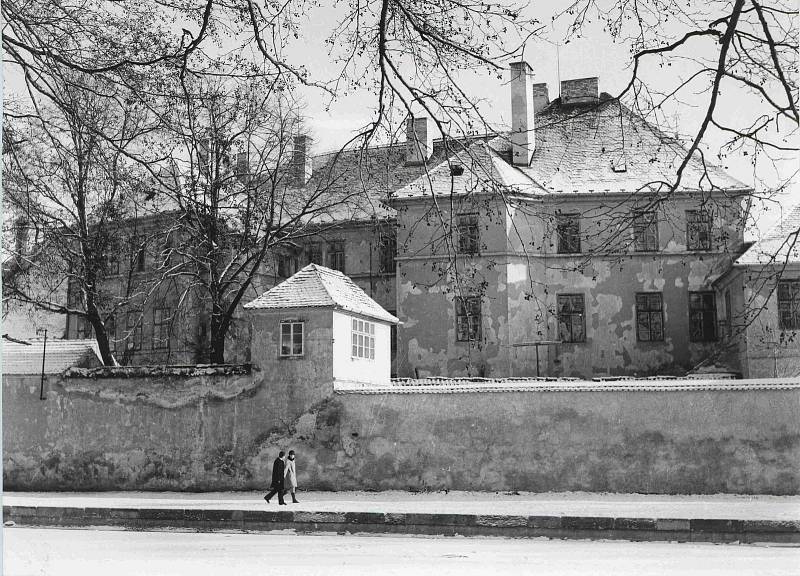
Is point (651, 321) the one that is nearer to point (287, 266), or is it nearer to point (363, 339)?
point (363, 339)

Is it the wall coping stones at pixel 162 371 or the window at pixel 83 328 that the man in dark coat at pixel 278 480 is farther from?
the window at pixel 83 328

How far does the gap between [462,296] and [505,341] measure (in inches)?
921

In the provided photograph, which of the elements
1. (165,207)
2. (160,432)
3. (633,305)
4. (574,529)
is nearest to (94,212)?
(160,432)

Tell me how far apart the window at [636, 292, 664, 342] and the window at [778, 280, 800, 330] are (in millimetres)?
5181

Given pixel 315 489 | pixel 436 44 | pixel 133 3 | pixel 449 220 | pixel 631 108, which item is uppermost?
pixel 133 3

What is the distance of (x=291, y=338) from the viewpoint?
73.1 ft

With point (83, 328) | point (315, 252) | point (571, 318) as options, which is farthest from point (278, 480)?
point (83, 328)

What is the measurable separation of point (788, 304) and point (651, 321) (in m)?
5.59

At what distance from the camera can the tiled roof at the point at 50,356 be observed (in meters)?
24.0

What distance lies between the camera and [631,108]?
7.32 metres

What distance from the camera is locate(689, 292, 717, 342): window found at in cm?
3188

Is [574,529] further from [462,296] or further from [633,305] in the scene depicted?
[633,305]

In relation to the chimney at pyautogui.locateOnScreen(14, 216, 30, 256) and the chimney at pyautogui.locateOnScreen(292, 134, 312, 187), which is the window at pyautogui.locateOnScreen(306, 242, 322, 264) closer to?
the chimney at pyautogui.locateOnScreen(292, 134, 312, 187)

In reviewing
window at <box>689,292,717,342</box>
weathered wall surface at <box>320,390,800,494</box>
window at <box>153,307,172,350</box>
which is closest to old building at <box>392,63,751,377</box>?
window at <box>689,292,717,342</box>
